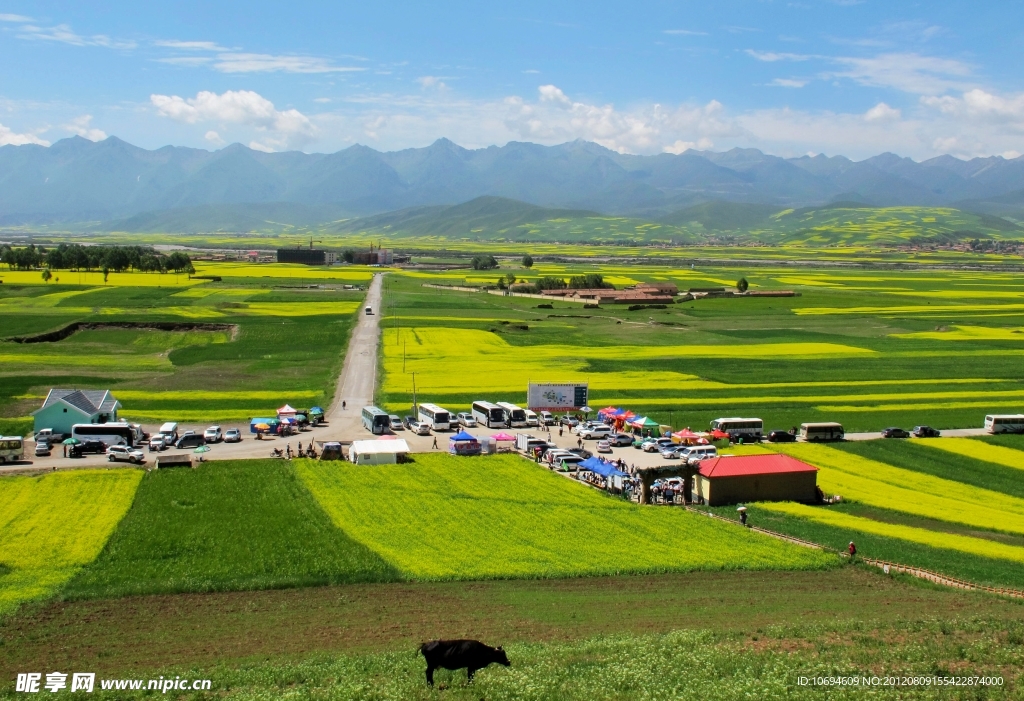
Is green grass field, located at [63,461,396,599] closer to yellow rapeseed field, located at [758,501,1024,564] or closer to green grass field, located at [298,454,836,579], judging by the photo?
green grass field, located at [298,454,836,579]

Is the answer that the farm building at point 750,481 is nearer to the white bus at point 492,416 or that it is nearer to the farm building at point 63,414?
the white bus at point 492,416

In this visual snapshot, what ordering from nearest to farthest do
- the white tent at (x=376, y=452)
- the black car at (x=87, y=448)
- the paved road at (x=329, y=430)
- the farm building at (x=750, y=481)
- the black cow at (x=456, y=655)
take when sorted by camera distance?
the black cow at (x=456, y=655) → the farm building at (x=750, y=481) → the paved road at (x=329, y=430) → the white tent at (x=376, y=452) → the black car at (x=87, y=448)

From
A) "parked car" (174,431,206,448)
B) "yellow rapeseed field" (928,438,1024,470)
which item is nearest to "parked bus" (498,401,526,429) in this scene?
"parked car" (174,431,206,448)

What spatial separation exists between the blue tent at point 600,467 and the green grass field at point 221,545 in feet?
33.9

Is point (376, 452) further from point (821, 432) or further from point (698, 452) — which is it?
point (821, 432)

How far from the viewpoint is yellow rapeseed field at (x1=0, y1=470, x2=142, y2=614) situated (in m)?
21.1

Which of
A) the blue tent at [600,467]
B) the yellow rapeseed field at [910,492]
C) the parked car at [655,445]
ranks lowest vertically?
the yellow rapeseed field at [910,492]

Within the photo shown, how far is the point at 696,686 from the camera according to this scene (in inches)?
550

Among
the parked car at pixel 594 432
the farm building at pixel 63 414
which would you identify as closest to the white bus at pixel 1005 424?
the parked car at pixel 594 432

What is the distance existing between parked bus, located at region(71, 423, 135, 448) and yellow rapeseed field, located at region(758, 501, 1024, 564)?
2463 centimetres

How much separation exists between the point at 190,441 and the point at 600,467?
16.6 meters

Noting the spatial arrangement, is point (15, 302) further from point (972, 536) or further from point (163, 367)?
point (972, 536)

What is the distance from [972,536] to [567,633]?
15446mm

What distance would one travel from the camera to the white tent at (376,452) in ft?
113
